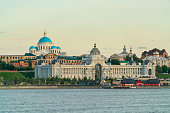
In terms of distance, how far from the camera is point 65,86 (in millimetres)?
175500

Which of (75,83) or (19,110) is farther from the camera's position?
(75,83)

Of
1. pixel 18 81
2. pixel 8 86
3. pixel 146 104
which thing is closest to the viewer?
pixel 146 104

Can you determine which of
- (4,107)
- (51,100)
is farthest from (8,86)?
(4,107)

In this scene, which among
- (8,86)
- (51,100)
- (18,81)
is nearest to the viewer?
(51,100)

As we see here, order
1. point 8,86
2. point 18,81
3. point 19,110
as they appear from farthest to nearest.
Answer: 1. point 18,81
2. point 8,86
3. point 19,110

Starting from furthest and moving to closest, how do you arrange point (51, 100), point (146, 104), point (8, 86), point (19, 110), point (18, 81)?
point (18, 81) < point (8, 86) < point (51, 100) < point (146, 104) < point (19, 110)

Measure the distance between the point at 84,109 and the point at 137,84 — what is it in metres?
75.1

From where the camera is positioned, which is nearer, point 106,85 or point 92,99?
point 92,99

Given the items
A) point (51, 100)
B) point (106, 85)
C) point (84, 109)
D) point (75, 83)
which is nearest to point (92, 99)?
point (51, 100)

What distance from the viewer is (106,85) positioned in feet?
575

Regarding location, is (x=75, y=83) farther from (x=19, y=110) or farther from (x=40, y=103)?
(x=19, y=110)

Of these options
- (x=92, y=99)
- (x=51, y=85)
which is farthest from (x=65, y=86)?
(x=92, y=99)

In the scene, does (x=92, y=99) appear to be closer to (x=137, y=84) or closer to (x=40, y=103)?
(x=40, y=103)

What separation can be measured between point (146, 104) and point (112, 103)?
620 cm
